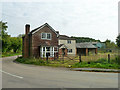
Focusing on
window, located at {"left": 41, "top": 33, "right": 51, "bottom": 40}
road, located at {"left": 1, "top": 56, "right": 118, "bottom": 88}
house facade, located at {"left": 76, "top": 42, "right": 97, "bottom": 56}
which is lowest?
road, located at {"left": 1, "top": 56, "right": 118, "bottom": 88}

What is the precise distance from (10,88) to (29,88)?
1119mm

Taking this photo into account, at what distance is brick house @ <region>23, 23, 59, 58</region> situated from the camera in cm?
2277

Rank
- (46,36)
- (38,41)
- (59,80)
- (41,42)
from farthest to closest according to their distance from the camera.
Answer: (46,36)
(41,42)
(38,41)
(59,80)

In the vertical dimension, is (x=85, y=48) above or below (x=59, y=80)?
above

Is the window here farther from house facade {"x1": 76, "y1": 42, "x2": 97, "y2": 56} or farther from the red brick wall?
house facade {"x1": 76, "y1": 42, "x2": 97, "y2": 56}

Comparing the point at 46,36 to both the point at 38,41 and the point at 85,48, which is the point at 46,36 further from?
the point at 85,48

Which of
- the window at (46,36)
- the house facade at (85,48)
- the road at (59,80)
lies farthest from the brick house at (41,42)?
the house facade at (85,48)

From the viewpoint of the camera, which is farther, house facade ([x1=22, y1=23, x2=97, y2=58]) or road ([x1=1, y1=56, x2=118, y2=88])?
house facade ([x1=22, y1=23, x2=97, y2=58])

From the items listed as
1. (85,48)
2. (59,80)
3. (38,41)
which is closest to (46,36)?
(38,41)

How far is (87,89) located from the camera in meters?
5.57

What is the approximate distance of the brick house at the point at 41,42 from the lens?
22.8 m

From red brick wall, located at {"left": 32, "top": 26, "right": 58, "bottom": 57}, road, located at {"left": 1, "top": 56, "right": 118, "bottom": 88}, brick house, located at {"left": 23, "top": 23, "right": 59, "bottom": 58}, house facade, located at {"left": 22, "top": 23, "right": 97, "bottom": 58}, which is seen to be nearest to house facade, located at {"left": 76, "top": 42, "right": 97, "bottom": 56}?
house facade, located at {"left": 22, "top": 23, "right": 97, "bottom": 58}

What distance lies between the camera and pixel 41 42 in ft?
77.5

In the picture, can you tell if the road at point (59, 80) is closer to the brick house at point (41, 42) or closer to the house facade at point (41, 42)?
the house facade at point (41, 42)
